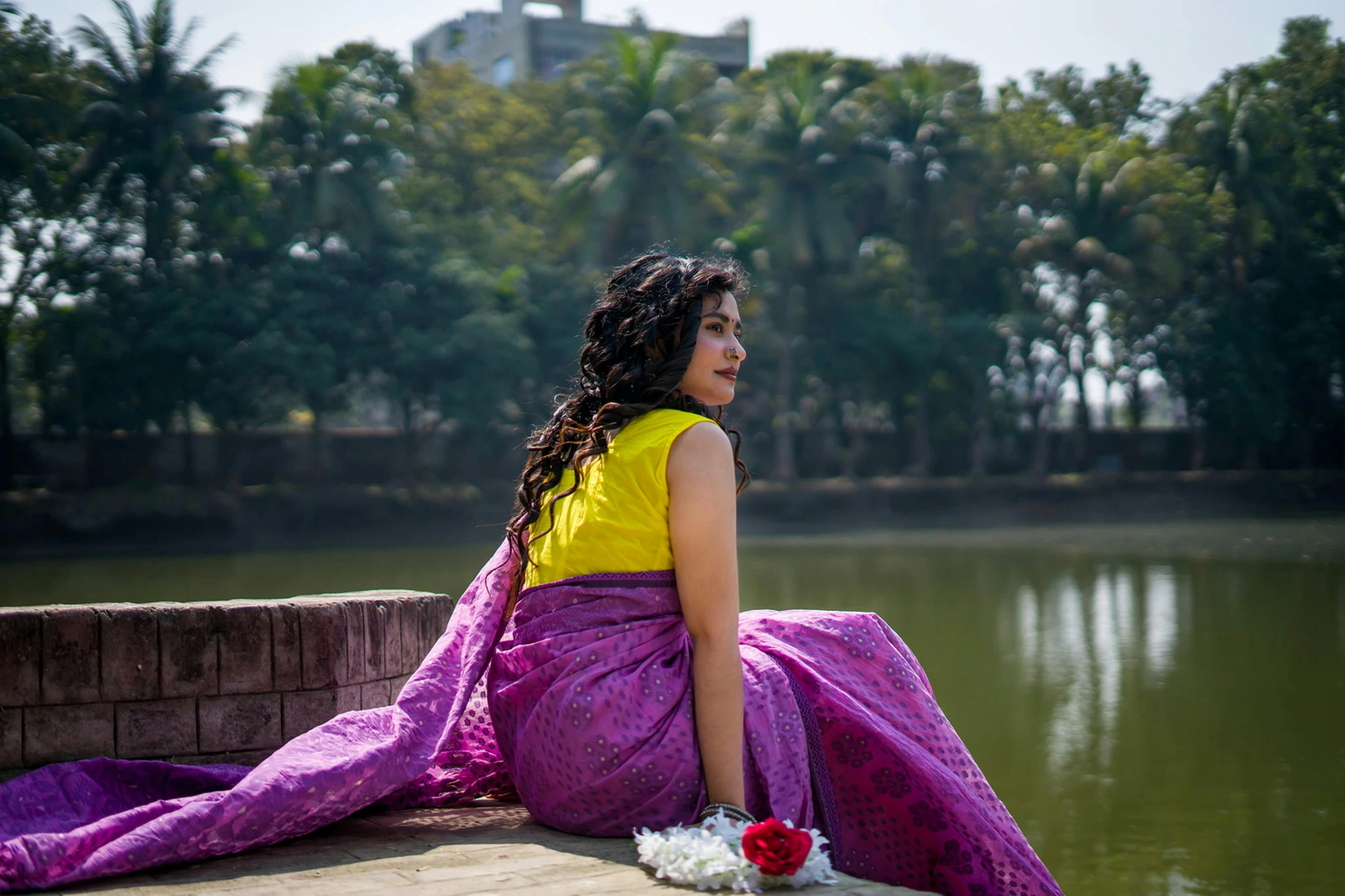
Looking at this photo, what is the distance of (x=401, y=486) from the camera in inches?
834

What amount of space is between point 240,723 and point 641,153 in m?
20.8

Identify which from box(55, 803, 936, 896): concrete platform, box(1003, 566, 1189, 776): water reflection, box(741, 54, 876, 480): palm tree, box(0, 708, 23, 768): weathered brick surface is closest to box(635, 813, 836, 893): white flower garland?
box(55, 803, 936, 896): concrete platform

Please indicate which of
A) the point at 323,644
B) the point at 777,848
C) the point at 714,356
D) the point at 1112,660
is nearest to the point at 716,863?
the point at 777,848

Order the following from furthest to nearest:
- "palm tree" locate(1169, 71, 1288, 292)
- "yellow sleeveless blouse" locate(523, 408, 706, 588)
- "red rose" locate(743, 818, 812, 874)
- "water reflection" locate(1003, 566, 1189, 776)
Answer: "palm tree" locate(1169, 71, 1288, 292)
"water reflection" locate(1003, 566, 1189, 776)
"yellow sleeveless blouse" locate(523, 408, 706, 588)
"red rose" locate(743, 818, 812, 874)

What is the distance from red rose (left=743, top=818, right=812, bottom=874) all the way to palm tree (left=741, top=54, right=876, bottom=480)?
2174 centimetres

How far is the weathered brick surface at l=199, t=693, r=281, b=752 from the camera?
9.37 feet

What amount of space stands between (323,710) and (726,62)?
3897 cm

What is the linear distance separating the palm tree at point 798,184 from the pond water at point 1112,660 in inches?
281

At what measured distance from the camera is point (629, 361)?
7.23ft

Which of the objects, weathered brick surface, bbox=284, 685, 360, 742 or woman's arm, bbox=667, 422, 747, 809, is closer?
woman's arm, bbox=667, 422, 747, 809

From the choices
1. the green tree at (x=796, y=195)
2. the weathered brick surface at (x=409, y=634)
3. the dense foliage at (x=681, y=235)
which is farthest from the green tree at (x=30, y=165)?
the weathered brick surface at (x=409, y=634)

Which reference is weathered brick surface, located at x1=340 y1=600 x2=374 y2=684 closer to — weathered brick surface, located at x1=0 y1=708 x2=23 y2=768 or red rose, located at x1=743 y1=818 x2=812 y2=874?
weathered brick surface, located at x1=0 y1=708 x2=23 y2=768

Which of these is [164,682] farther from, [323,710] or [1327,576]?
[1327,576]

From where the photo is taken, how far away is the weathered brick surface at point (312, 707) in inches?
116
